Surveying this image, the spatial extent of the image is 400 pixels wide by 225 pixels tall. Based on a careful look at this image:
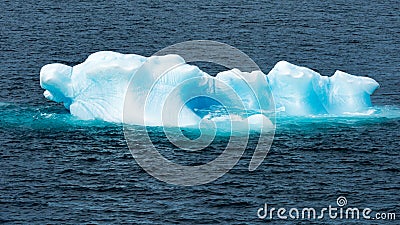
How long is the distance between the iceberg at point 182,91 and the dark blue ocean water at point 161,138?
43.3 inches

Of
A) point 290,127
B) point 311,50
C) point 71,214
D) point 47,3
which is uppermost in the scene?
point 47,3

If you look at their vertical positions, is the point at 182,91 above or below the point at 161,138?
above

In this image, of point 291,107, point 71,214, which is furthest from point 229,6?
point 71,214

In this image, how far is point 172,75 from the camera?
50281 mm

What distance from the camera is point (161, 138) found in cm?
4828

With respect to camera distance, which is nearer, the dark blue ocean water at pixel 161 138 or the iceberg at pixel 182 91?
the dark blue ocean water at pixel 161 138

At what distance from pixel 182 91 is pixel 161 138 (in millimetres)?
2974

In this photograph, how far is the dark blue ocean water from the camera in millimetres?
40219

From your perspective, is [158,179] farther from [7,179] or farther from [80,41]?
[80,41]

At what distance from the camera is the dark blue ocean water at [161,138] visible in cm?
4022

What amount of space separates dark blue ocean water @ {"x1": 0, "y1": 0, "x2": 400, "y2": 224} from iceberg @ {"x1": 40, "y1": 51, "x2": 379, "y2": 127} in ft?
3.61

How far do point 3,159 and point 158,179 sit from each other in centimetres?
746

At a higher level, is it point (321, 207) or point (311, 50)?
point (311, 50)

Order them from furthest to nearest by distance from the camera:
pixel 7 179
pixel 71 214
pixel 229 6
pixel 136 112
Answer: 1. pixel 229 6
2. pixel 136 112
3. pixel 7 179
4. pixel 71 214
